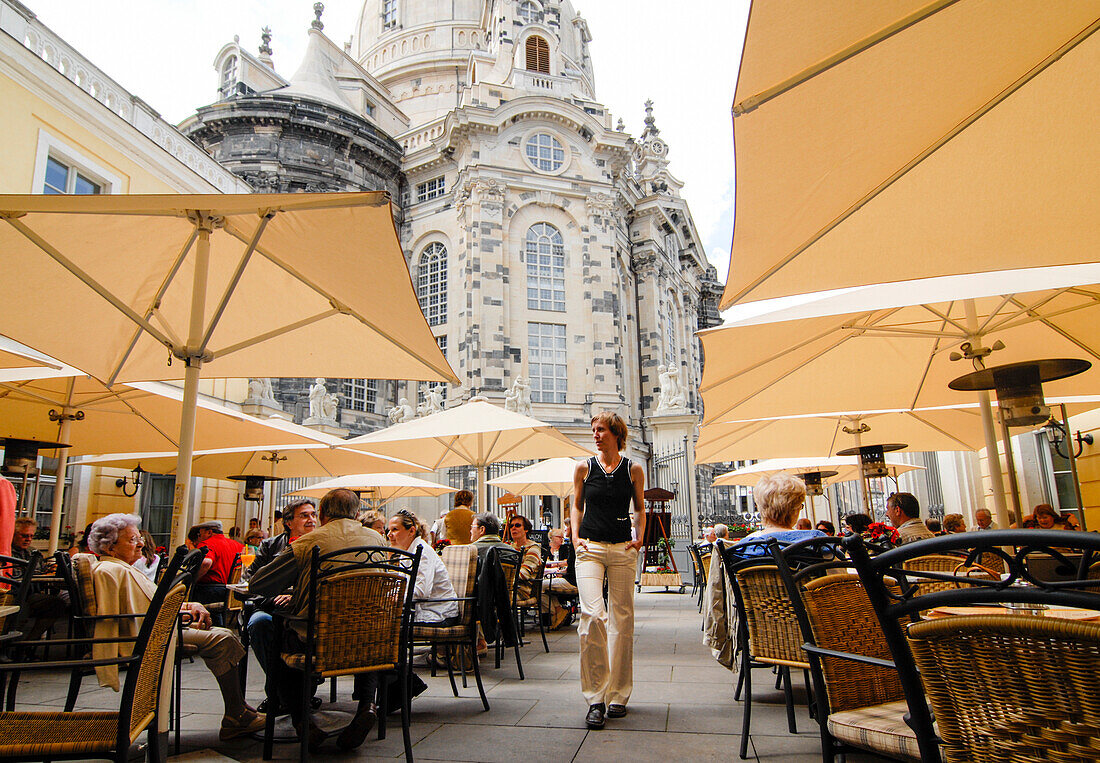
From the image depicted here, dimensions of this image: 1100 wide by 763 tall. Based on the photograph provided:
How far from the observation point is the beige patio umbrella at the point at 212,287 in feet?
11.2

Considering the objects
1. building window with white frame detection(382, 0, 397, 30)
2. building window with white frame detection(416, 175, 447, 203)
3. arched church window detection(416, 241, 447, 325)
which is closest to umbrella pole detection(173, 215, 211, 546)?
arched church window detection(416, 241, 447, 325)

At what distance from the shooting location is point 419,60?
125 ft

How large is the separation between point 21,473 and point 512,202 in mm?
21337

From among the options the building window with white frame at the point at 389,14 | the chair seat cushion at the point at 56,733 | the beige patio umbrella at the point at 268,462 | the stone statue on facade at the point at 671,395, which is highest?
the building window with white frame at the point at 389,14

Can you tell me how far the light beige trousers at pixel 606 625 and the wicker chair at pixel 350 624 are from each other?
1.16 metres

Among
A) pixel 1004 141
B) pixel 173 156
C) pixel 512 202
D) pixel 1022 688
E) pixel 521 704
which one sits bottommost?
pixel 521 704

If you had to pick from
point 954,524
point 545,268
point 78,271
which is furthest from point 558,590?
point 545,268

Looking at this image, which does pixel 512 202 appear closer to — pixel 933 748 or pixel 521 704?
pixel 521 704

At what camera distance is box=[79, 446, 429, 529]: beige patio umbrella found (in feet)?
35.0

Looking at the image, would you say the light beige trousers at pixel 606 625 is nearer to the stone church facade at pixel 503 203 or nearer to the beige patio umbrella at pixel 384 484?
the beige patio umbrella at pixel 384 484

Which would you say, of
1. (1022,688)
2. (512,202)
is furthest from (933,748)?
(512,202)

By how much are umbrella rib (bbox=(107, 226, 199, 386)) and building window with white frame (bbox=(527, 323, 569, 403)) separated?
2144cm

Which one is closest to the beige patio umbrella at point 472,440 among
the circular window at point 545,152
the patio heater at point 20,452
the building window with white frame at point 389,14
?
the patio heater at point 20,452

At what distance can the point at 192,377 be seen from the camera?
146 inches
